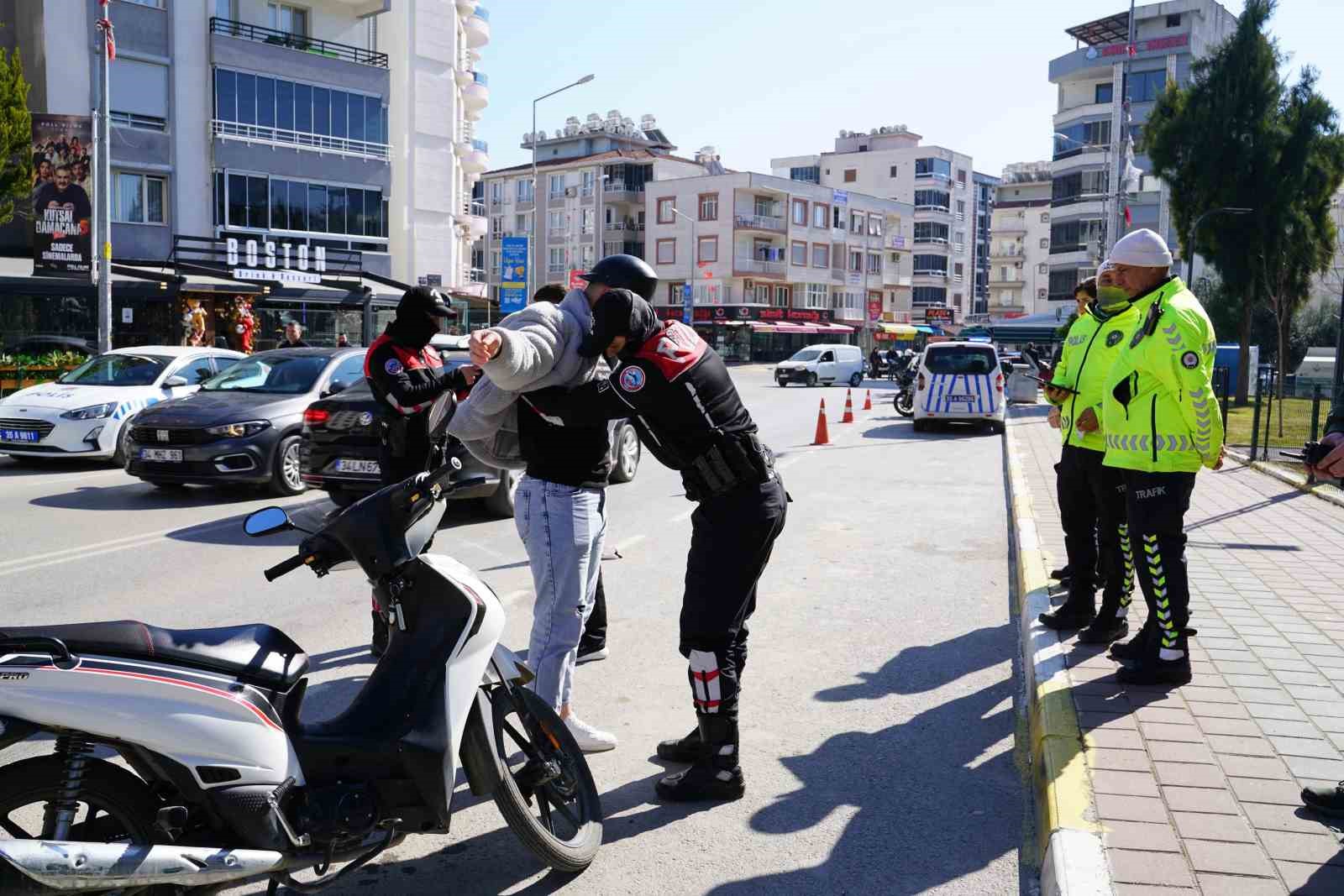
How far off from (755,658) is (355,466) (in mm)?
4811

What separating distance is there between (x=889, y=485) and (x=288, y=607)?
824 centimetres

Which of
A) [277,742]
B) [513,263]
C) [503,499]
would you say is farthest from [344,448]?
[513,263]

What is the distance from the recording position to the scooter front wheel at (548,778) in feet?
11.6

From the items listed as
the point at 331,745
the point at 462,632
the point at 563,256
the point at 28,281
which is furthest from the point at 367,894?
the point at 563,256

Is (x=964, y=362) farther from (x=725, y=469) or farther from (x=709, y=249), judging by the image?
(x=709, y=249)

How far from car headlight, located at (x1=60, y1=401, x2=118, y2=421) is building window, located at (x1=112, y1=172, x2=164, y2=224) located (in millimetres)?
24326

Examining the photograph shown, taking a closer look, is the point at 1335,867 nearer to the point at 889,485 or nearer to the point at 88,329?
the point at 889,485

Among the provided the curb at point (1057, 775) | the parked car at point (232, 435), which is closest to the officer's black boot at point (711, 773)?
the curb at point (1057, 775)

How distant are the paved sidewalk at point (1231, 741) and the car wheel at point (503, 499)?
475 cm

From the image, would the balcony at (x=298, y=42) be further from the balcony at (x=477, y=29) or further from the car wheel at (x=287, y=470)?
the car wheel at (x=287, y=470)

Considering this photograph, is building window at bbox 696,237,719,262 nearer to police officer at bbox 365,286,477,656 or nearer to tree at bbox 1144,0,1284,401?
tree at bbox 1144,0,1284,401

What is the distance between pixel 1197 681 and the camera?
525 cm

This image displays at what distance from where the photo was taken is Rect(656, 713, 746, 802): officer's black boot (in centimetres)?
427

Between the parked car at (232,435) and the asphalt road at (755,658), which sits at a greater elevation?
the parked car at (232,435)
